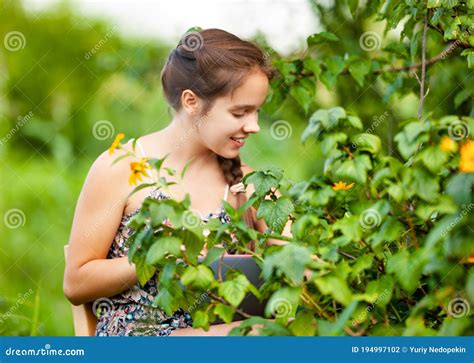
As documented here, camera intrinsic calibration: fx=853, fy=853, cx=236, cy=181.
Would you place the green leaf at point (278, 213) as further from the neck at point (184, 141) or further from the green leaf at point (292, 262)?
the neck at point (184, 141)

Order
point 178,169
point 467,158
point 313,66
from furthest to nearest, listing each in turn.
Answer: point 313,66, point 178,169, point 467,158

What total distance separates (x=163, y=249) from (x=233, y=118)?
30.7 inches

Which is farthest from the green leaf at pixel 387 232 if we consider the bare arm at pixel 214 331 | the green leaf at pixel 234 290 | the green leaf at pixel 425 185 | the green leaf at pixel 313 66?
the green leaf at pixel 313 66

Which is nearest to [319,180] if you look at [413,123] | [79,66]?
[413,123]

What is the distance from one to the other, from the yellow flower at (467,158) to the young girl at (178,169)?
86cm

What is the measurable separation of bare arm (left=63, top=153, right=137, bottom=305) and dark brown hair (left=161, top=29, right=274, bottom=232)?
0.28m

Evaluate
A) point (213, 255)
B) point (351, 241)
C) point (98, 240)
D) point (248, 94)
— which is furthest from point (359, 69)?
point (213, 255)

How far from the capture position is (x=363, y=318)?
1.65 metres

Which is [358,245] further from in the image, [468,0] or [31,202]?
[31,202]

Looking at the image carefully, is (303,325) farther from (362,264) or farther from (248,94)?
(248,94)

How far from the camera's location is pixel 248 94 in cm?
226

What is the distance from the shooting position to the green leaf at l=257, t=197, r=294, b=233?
1837 millimetres

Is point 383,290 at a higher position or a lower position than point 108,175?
lower

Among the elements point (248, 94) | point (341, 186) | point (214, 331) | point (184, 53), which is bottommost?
point (214, 331)
